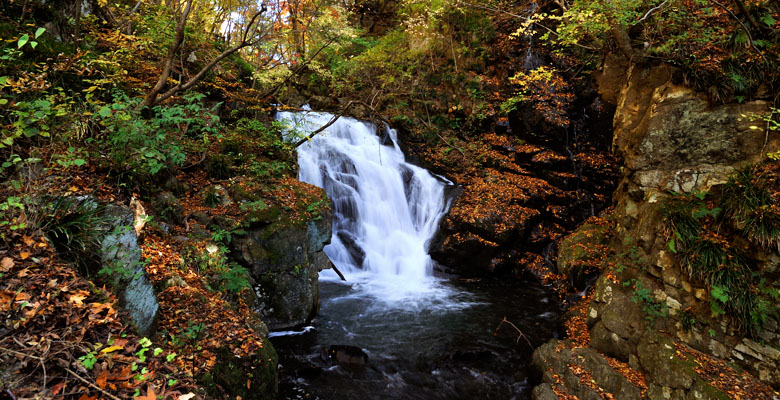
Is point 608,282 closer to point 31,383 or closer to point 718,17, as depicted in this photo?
point 718,17

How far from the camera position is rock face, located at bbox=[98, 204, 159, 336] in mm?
3148

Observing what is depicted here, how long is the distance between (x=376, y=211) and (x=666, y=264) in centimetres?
818

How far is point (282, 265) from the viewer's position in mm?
6602

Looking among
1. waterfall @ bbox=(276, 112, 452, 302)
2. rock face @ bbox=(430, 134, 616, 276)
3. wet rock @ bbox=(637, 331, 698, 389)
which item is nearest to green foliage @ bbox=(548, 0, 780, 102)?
wet rock @ bbox=(637, 331, 698, 389)

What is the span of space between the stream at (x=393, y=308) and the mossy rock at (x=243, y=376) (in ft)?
4.60

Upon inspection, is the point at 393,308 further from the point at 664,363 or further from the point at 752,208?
the point at 752,208

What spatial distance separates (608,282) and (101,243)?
7996mm

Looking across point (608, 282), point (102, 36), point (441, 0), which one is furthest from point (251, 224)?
point (441, 0)

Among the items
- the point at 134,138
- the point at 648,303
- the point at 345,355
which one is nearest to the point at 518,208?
the point at 648,303

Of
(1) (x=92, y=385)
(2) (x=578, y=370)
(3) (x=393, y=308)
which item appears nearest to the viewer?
(1) (x=92, y=385)

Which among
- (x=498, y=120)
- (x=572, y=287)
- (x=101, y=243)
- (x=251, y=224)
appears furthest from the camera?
(x=498, y=120)

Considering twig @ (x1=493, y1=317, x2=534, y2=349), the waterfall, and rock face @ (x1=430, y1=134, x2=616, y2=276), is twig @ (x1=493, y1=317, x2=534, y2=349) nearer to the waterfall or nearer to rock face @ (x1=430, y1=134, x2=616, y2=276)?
the waterfall

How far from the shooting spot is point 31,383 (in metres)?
1.79

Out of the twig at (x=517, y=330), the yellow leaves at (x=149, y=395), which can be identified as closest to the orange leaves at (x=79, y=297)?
the yellow leaves at (x=149, y=395)
